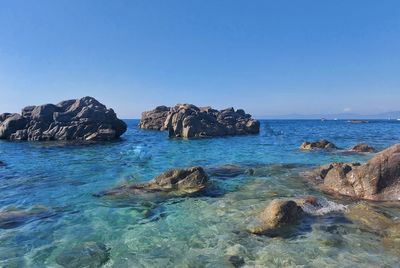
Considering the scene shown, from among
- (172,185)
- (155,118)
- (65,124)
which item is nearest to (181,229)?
(172,185)

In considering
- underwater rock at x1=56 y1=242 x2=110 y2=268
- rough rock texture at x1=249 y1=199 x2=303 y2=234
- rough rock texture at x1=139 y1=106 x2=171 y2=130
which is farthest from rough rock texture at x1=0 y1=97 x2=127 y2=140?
rough rock texture at x1=249 y1=199 x2=303 y2=234

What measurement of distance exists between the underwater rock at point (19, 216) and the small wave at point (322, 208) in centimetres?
1033

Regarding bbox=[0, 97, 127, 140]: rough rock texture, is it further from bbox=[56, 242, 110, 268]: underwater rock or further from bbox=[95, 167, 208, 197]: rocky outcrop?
bbox=[56, 242, 110, 268]: underwater rock

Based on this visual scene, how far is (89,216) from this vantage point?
45.7 feet

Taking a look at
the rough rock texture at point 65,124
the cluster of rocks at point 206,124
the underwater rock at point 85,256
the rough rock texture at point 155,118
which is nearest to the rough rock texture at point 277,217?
the underwater rock at point 85,256

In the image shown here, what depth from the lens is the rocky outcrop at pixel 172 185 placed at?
17688 millimetres

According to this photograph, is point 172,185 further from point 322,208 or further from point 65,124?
point 65,124

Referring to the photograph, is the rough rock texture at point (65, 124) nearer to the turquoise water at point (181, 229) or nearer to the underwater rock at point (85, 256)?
the turquoise water at point (181, 229)

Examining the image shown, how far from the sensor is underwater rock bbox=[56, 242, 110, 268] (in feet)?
31.6

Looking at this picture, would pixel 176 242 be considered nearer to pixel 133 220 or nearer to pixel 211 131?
pixel 133 220

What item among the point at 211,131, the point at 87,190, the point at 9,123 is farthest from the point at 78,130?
the point at 87,190

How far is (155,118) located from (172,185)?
286 feet

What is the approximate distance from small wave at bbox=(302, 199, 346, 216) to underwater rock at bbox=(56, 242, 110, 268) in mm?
7653

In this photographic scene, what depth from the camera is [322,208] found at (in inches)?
550
